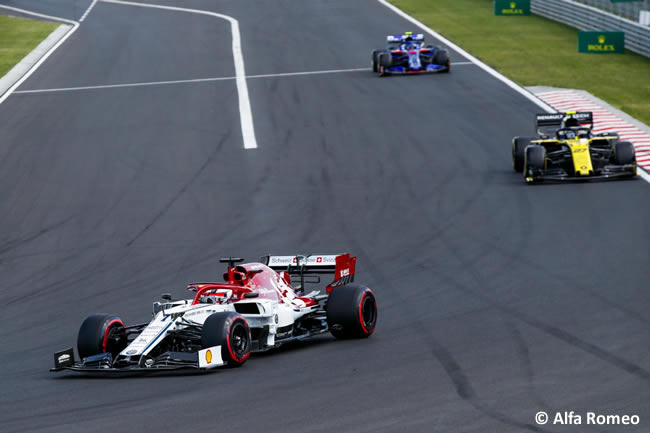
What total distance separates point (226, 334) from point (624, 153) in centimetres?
1504

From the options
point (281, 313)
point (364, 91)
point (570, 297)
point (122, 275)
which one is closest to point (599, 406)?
point (281, 313)

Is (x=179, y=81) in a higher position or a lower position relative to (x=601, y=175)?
higher

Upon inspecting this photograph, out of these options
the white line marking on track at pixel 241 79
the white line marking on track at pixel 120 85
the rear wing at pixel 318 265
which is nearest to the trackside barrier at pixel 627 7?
the white line marking on track at pixel 241 79

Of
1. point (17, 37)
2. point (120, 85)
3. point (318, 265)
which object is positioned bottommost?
point (120, 85)

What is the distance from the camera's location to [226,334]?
1162 centimetres

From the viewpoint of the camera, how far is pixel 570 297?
15.2 metres

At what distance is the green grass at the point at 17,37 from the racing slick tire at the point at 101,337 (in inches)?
1222

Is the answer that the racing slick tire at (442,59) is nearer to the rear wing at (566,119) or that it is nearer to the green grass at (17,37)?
the rear wing at (566,119)

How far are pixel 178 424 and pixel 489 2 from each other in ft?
167

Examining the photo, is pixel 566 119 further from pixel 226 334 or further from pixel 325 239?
pixel 226 334

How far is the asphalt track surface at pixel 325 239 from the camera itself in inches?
399

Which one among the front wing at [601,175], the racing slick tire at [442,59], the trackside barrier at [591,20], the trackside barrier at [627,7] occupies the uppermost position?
the trackside barrier at [627,7]

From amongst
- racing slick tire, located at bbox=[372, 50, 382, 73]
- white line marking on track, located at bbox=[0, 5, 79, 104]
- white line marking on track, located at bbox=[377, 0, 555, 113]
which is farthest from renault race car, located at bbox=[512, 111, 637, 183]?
white line marking on track, located at bbox=[0, 5, 79, 104]

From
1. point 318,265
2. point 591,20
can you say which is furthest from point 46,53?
point 318,265
